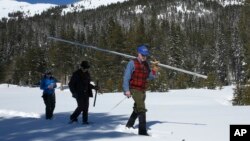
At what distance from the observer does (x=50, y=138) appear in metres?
8.24

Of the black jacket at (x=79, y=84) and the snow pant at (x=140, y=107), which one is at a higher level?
the black jacket at (x=79, y=84)

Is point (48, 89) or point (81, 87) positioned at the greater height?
point (81, 87)

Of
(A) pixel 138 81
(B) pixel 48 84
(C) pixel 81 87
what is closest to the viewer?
(A) pixel 138 81

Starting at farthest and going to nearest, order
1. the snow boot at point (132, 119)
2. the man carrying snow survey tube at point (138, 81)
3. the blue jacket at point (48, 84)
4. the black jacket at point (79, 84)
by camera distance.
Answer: the blue jacket at point (48, 84) < the black jacket at point (79, 84) < the snow boot at point (132, 119) < the man carrying snow survey tube at point (138, 81)

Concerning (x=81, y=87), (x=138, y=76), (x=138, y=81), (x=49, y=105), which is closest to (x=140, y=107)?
(x=138, y=81)

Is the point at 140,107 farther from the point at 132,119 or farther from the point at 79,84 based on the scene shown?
the point at 79,84

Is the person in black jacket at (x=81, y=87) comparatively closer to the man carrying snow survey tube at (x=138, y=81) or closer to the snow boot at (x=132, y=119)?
the snow boot at (x=132, y=119)

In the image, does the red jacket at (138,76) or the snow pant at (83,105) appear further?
the snow pant at (83,105)

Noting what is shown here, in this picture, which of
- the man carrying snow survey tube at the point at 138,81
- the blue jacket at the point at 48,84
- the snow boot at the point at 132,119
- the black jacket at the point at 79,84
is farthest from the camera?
the blue jacket at the point at 48,84

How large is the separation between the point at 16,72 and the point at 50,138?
78.2 meters

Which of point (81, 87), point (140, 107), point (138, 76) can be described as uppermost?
point (138, 76)

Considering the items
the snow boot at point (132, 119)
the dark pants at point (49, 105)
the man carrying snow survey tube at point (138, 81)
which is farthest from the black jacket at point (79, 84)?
the dark pants at point (49, 105)

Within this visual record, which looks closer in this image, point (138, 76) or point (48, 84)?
point (138, 76)

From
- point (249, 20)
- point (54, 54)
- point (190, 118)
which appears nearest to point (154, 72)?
point (190, 118)
